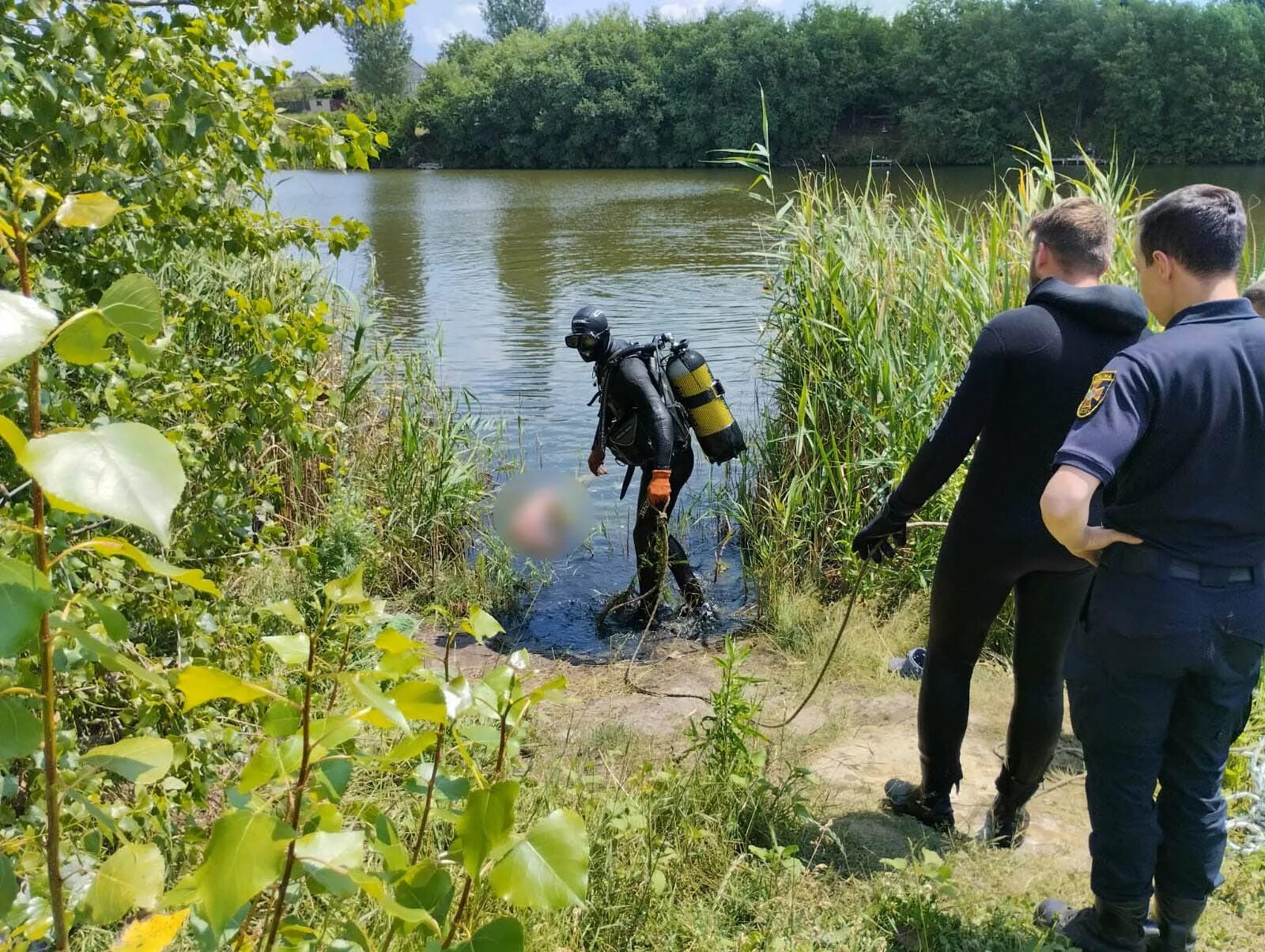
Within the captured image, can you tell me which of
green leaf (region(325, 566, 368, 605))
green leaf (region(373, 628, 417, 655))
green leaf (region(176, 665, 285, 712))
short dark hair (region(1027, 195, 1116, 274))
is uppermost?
short dark hair (region(1027, 195, 1116, 274))

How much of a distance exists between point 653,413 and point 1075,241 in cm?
321

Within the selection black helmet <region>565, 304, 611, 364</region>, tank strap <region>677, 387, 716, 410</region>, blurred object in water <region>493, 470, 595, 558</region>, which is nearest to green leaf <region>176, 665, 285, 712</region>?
black helmet <region>565, 304, 611, 364</region>

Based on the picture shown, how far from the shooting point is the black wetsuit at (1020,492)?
2738 mm

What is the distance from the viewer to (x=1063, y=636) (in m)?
2.93

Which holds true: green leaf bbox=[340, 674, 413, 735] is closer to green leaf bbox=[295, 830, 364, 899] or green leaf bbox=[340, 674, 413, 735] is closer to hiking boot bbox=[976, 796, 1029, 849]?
green leaf bbox=[295, 830, 364, 899]

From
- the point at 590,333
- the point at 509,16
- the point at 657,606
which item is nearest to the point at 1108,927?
the point at 657,606

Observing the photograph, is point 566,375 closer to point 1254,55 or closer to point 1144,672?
point 1144,672

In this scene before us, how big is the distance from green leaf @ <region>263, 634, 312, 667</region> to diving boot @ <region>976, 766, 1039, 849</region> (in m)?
2.66

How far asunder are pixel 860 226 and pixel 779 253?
51 centimetres

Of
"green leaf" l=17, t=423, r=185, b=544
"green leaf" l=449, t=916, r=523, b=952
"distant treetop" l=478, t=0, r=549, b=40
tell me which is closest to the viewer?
"green leaf" l=17, t=423, r=185, b=544

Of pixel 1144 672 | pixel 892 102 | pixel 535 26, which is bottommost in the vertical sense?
pixel 1144 672

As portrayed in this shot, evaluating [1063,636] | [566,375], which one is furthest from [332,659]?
[566,375]

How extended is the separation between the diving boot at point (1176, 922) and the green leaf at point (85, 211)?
261 cm

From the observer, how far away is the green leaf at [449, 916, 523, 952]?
101cm
